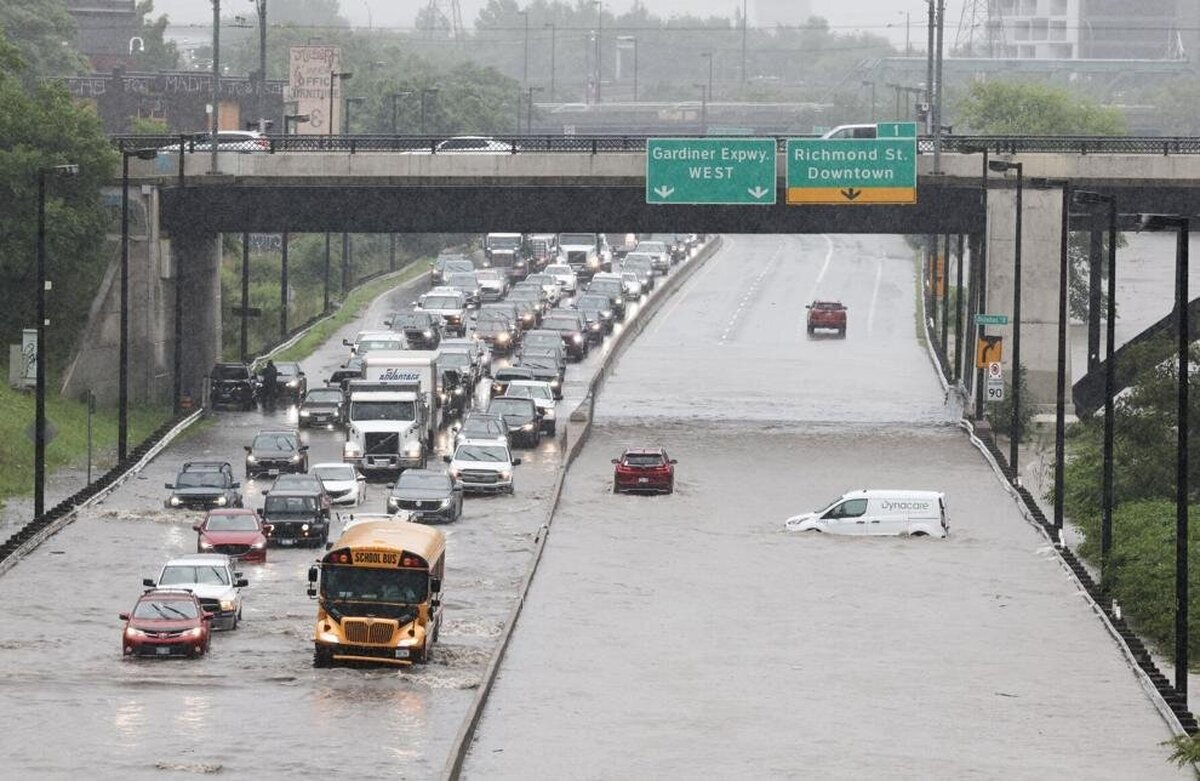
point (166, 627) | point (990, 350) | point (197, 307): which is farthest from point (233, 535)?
point (197, 307)

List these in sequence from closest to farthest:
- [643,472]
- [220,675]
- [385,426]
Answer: [220,675] → [643,472] → [385,426]

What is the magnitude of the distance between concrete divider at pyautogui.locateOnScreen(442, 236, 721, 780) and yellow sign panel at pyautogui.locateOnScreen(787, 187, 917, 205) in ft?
32.1

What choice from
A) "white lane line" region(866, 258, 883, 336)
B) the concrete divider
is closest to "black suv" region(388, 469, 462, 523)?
the concrete divider

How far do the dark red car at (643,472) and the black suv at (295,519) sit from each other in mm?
11952

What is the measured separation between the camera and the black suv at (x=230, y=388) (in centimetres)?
8456

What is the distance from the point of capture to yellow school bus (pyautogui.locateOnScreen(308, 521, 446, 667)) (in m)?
42.8

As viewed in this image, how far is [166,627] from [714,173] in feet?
138

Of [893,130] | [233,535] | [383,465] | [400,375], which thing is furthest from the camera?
[893,130]

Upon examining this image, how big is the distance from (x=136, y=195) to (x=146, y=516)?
24.2 m

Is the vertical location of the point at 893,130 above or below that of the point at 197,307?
above

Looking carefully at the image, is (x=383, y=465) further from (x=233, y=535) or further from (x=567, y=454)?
(x=233, y=535)

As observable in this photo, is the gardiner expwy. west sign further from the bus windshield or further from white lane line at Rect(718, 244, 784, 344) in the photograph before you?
the bus windshield

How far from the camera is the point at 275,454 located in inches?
2739

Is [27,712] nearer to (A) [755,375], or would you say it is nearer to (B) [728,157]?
(B) [728,157]
